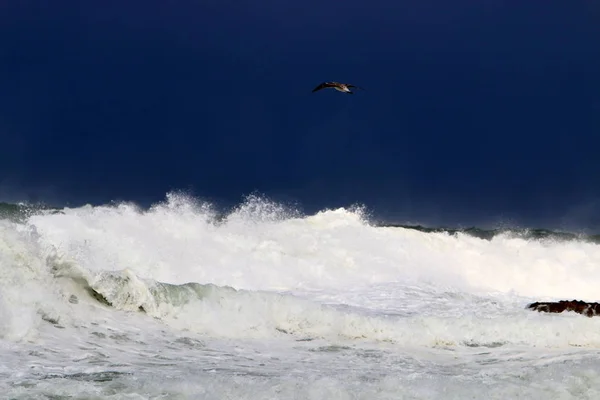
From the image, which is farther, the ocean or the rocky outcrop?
the rocky outcrop

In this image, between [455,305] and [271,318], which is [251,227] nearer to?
[455,305]

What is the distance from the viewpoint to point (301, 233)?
22.9 metres

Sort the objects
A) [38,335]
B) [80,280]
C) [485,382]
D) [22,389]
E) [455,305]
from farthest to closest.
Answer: [455,305]
[80,280]
[38,335]
[485,382]
[22,389]

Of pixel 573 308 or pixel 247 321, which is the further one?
pixel 573 308

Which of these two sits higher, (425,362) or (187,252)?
(187,252)

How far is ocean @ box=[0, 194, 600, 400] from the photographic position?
7.83m

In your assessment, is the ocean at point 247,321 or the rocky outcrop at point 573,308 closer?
the ocean at point 247,321

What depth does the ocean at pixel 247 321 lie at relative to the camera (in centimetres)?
783

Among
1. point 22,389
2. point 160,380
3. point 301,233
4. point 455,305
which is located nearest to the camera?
point 22,389

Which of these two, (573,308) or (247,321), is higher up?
(573,308)

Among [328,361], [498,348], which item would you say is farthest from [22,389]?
[498,348]

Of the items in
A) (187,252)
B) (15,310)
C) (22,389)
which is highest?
(187,252)

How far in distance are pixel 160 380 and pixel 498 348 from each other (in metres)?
6.07

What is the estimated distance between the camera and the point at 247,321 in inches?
471
